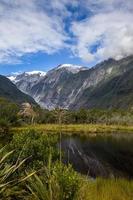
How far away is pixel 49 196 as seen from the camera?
12484 mm

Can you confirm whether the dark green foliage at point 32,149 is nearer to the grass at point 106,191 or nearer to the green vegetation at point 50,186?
the grass at point 106,191

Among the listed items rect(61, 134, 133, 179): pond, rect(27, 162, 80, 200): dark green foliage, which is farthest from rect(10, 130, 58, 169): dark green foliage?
rect(61, 134, 133, 179): pond

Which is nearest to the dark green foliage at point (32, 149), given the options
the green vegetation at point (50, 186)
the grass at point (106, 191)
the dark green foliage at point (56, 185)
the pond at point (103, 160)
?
the grass at point (106, 191)

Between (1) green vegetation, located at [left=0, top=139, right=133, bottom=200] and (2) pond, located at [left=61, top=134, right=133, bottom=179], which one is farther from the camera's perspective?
(2) pond, located at [left=61, top=134, right=133, bottom=179]

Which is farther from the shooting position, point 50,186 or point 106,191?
point 106,191

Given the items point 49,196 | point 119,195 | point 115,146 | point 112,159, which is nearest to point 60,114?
point 49,196

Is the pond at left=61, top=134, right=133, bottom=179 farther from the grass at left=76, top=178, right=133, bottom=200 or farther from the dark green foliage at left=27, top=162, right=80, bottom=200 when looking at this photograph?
the dark green foliage at left=27, top=162, right=80, bottom=200

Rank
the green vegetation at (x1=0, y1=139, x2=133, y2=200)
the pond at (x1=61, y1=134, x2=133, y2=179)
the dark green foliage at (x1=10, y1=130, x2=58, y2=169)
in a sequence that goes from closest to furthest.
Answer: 1. the green vegetation at (x1=0, y1=139, x2=133, y2=200)
2. the dark green foliage at (x1=10, y1=130, x2=58, y2=169)
3. the pond at (x1=61, y1=134, x2=133, y2=179)

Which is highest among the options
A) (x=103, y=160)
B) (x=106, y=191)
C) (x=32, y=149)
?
(x=32, y=149)

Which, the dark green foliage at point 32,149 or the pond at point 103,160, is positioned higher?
the dark green foliage at point 32,149

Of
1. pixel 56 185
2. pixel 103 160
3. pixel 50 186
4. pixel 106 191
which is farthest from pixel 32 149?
pixel 103 160

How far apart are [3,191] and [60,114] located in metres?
4.46

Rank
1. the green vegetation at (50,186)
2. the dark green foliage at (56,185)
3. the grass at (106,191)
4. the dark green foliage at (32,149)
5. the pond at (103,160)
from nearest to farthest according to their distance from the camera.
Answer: the green vegetation at (50,186) < the dark green foliage at (56,185) < the grass at (106,191) < the dark green foliage at (32,149) < the pond at (103,160)

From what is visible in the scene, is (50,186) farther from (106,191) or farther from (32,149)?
(32,149)
